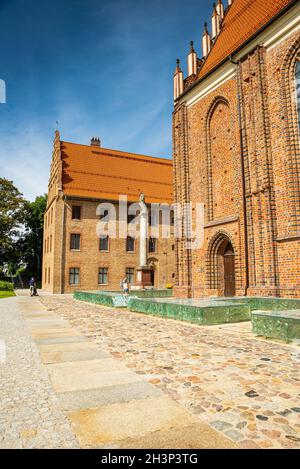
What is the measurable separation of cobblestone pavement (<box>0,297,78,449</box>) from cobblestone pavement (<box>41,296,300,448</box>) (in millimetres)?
1342

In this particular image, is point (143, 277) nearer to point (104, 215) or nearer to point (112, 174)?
point (104, 215)

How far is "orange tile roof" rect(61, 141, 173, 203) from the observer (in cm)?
3356

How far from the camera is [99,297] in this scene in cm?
1838

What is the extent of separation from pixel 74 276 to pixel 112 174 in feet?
40.2

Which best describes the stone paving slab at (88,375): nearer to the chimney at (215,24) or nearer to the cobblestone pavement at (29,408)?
the cobblestone pavement at (29,408)

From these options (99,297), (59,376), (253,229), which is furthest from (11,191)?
(59,376)

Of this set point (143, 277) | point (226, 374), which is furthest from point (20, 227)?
point (226, 374)

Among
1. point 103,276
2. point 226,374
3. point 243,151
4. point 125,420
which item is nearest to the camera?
point 125,420

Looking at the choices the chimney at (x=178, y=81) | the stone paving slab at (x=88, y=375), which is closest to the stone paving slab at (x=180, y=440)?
the stone paving slab at (x=88, y=375)

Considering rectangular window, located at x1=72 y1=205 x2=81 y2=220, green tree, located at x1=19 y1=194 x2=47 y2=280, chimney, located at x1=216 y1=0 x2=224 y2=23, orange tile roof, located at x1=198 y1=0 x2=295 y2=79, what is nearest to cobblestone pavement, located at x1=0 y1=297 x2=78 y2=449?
orange tile roof, located at x1=198 y1=0 x2=295 y2=79

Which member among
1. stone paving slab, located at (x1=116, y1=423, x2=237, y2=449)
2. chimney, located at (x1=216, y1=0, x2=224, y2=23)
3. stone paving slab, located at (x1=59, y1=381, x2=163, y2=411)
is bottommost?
stone paving slab, located at (x1=59, y1=381, x2=163, y2=411)

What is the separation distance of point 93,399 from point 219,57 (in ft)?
62.6

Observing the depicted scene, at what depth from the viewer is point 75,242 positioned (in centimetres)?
3164

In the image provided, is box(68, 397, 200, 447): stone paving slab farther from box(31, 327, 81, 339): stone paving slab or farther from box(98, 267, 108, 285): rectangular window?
box(98, 267, 108, 285): rectangular window
